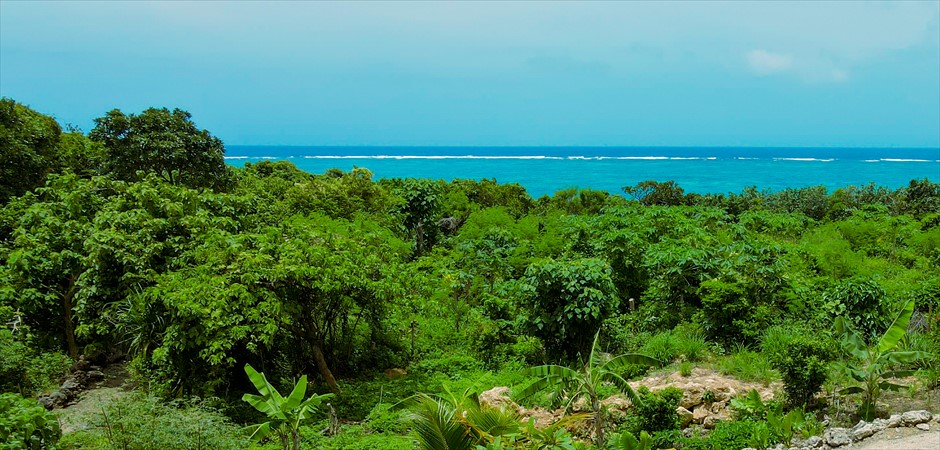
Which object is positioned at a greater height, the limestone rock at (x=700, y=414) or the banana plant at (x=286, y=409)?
the banana plant at (x=286, y=409)

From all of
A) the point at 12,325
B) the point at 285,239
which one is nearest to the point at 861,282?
the point at 285,239

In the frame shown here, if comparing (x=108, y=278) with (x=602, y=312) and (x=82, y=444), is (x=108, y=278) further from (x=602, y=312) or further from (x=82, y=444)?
(x=602, y=312)

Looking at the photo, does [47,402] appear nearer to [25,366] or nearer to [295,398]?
[25,366]

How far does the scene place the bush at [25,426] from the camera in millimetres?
7719

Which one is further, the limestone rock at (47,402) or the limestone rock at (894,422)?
the limestone rock at (47,402)

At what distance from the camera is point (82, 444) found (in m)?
9.04

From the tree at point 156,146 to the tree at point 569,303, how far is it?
12793 mm

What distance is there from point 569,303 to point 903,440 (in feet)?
20.2

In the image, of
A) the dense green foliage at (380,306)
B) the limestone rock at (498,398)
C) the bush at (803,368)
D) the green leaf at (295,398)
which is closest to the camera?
the green leaf at (295,398)

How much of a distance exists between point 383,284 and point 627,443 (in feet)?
19.5

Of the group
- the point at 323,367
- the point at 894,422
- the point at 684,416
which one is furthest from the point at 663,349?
the point at 323,367

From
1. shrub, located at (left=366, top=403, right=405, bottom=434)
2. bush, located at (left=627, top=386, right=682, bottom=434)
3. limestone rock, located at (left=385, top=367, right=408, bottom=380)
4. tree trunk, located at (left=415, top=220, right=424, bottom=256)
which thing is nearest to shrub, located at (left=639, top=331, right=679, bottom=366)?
bush, located at (left=627, top=386, right=682, bottom=434)

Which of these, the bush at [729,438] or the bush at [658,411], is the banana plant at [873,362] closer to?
the bush at [729,438]

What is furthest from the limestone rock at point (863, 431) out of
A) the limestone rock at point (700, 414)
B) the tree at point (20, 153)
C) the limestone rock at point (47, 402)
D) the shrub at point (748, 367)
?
the tree at point (20, 153)
